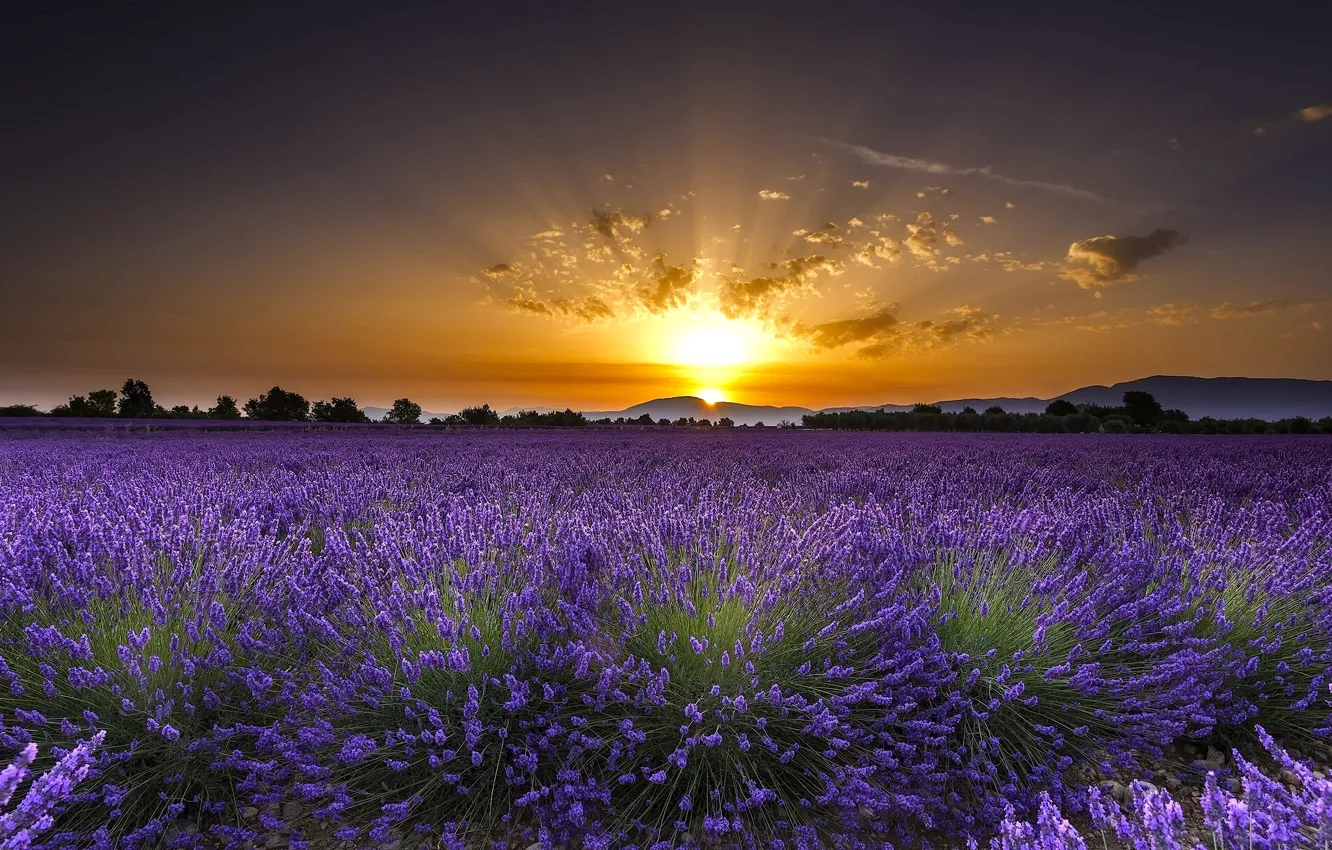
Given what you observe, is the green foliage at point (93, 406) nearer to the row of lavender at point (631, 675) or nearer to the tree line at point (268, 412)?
the tree line at point (268, 412)

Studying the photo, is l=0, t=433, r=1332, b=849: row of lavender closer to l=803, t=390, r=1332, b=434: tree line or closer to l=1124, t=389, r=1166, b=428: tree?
l=803, t=390, r=1332, b=434: tree line

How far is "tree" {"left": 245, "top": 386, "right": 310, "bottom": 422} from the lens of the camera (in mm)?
43250

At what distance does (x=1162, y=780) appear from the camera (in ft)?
7.12

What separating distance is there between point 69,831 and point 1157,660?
13.3 feet

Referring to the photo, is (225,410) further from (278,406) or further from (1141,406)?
(1141,406)

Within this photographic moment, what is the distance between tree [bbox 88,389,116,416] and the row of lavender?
1897 inches

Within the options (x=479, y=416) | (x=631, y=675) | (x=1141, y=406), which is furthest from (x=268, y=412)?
(x=1141, y=406)

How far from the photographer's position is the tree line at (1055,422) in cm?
2902

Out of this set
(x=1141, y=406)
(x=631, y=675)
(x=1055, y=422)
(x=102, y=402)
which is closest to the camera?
(x=631, y=675)

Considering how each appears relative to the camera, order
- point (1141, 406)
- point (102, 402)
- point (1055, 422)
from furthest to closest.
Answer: point (1141, 406) → point (102, 402) → point (1055, 422)

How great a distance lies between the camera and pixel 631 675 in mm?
1994

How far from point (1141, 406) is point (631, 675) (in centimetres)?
6285

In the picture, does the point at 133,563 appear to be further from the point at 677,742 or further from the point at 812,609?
the point at 812,609

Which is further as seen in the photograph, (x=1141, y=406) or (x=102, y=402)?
(x=1141, y=406)
